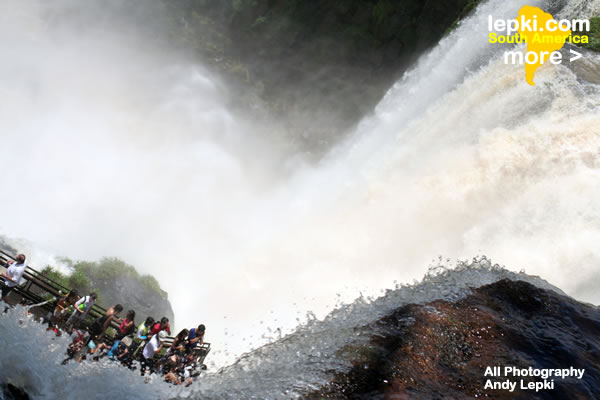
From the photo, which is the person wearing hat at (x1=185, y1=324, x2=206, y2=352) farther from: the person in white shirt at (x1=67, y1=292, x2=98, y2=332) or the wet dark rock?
the wet dark rock

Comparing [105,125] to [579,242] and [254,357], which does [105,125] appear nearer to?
[254,357]

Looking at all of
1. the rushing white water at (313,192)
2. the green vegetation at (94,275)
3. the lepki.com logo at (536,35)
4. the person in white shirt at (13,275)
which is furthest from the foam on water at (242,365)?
the lepki.com logo at (536,35)

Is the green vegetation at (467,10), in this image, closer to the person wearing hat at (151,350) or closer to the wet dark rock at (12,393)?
the person wearing hat at (151,350)

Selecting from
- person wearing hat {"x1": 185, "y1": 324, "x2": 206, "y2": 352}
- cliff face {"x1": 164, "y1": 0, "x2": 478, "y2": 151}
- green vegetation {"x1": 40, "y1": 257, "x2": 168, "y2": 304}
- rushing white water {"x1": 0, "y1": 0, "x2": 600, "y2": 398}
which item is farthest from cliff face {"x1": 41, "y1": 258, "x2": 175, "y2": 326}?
cliff face {"x1": 164, "y1": 0, "x2": 478, "y2": 151}

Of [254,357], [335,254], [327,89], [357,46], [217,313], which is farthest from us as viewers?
[327,89]

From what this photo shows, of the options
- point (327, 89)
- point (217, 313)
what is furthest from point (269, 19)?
point (217, 313)
